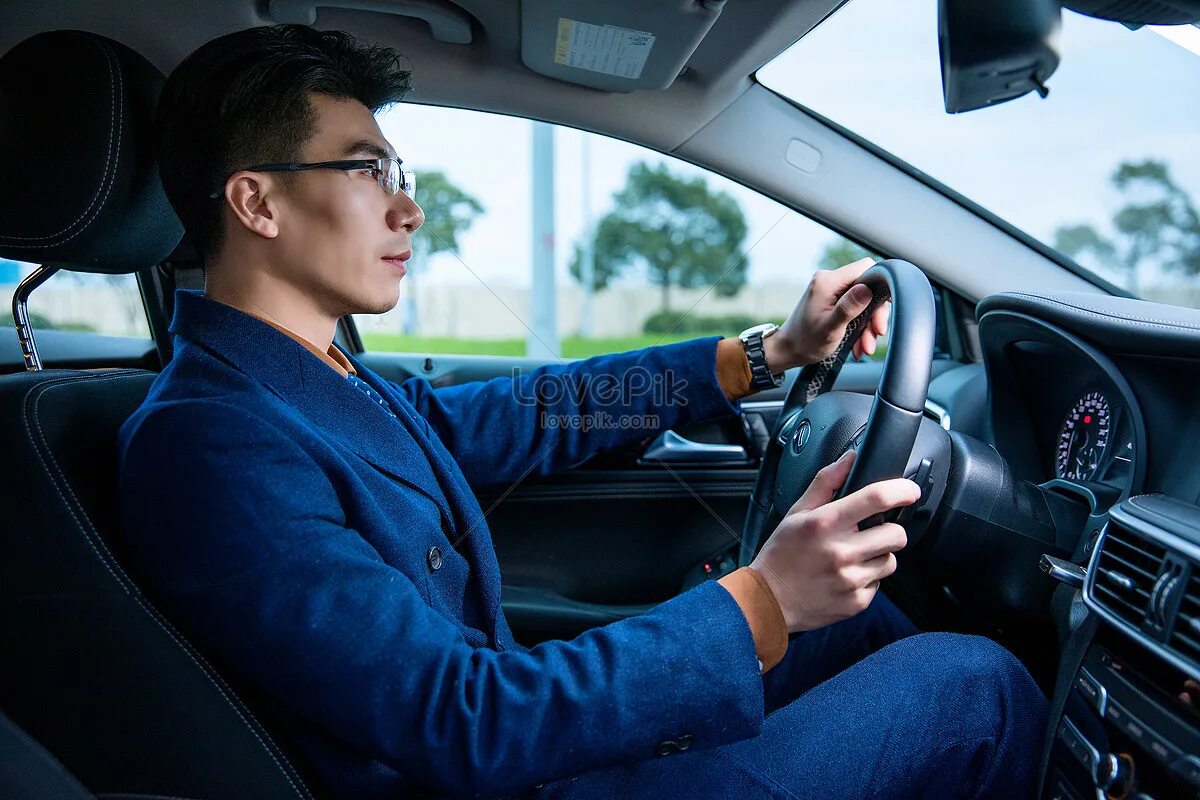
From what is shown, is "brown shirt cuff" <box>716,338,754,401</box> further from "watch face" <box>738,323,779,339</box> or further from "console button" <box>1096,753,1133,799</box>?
"console button" <box>1096,753,1133,799</box>

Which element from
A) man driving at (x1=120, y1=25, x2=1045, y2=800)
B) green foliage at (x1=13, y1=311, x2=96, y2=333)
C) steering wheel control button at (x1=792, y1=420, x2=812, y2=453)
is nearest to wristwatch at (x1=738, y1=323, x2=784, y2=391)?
man driving at (x1=120, y1=25, x2=1045, y2=800)

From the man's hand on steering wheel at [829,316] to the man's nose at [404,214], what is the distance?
0.65 metres

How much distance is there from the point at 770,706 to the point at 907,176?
3.82ft

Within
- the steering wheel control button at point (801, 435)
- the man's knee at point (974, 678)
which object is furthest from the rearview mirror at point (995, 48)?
the man's knee at point (974, 678)

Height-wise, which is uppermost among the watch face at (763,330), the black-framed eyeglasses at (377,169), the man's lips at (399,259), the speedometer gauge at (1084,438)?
the black-framed eyeglasses at (377,169)

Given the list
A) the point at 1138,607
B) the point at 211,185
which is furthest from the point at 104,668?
the point at 1138,607

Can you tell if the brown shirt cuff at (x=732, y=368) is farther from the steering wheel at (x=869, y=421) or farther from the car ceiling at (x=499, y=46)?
the car ceiling at (x=499, y=46)

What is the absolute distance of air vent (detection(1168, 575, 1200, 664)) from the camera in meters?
0.90

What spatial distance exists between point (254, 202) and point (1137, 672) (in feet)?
3.96

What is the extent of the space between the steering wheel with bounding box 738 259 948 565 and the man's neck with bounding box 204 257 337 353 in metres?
0.71

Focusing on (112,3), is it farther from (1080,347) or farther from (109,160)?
(1080,347)

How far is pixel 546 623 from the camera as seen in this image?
6.37 ft

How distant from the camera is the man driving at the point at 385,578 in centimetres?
85

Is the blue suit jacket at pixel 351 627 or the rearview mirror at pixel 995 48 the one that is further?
the rearview mirror at pixel 995 48
